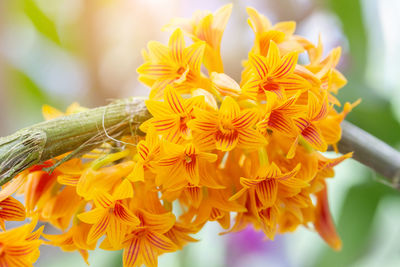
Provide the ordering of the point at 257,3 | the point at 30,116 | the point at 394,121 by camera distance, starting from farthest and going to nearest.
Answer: the point at 257,3, the point at 30,116, the point at 394,121

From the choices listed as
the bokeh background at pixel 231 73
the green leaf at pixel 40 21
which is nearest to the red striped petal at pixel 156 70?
the bokeh background at pixel 231 73

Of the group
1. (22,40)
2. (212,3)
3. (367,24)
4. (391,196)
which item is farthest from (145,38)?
(391,196)

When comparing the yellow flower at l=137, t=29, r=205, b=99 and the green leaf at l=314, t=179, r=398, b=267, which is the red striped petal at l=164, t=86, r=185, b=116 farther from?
the green leaf at l=314, t=179, r=398, b=267

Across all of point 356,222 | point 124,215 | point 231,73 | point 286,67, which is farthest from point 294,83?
point 231,73

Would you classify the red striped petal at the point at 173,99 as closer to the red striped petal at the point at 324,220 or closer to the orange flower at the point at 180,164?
the orange flower at the point at 180,164

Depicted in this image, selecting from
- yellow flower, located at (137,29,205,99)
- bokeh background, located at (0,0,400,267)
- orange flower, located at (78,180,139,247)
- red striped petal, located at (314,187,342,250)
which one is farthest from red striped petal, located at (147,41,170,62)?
bokeh background, located at (0,0,400,267)

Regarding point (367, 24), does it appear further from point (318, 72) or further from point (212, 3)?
point (318, 72)
